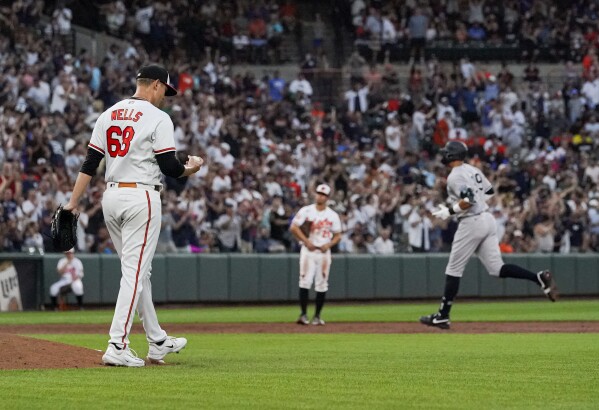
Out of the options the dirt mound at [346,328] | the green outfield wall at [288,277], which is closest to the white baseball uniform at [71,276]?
the green outfield wall at [288,277]

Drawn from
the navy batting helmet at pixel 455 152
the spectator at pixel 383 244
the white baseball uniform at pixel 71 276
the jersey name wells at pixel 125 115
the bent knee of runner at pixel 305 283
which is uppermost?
the jersey name wells at pixel 125 115

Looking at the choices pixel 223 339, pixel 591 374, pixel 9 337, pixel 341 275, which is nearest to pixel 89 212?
pixel 341 275

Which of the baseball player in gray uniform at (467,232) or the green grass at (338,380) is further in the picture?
the baseball player in gray uniform at (467,232)

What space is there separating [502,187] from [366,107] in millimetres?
4458

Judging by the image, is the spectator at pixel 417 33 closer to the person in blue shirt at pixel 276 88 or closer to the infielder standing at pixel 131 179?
the person in blue shirt at pixel 276 88

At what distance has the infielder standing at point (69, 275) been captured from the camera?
828 inches

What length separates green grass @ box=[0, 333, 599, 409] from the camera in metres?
6.20

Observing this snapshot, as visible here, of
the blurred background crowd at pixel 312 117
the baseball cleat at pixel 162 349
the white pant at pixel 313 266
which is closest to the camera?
the baseball cleat at pixel 162 349

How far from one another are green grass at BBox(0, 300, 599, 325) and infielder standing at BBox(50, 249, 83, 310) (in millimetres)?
513

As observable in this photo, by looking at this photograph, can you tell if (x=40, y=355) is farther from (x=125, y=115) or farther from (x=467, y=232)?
(x=467, y=232)

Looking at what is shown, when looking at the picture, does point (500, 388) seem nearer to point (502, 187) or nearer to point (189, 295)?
point (189, 295)

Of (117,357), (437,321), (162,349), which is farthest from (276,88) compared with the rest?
(117,357)

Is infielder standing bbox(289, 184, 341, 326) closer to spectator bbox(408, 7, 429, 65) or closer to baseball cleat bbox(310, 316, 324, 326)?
baseball cleat bbox(310, 316, 324, 326)

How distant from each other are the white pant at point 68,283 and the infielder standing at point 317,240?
18.5 ft
